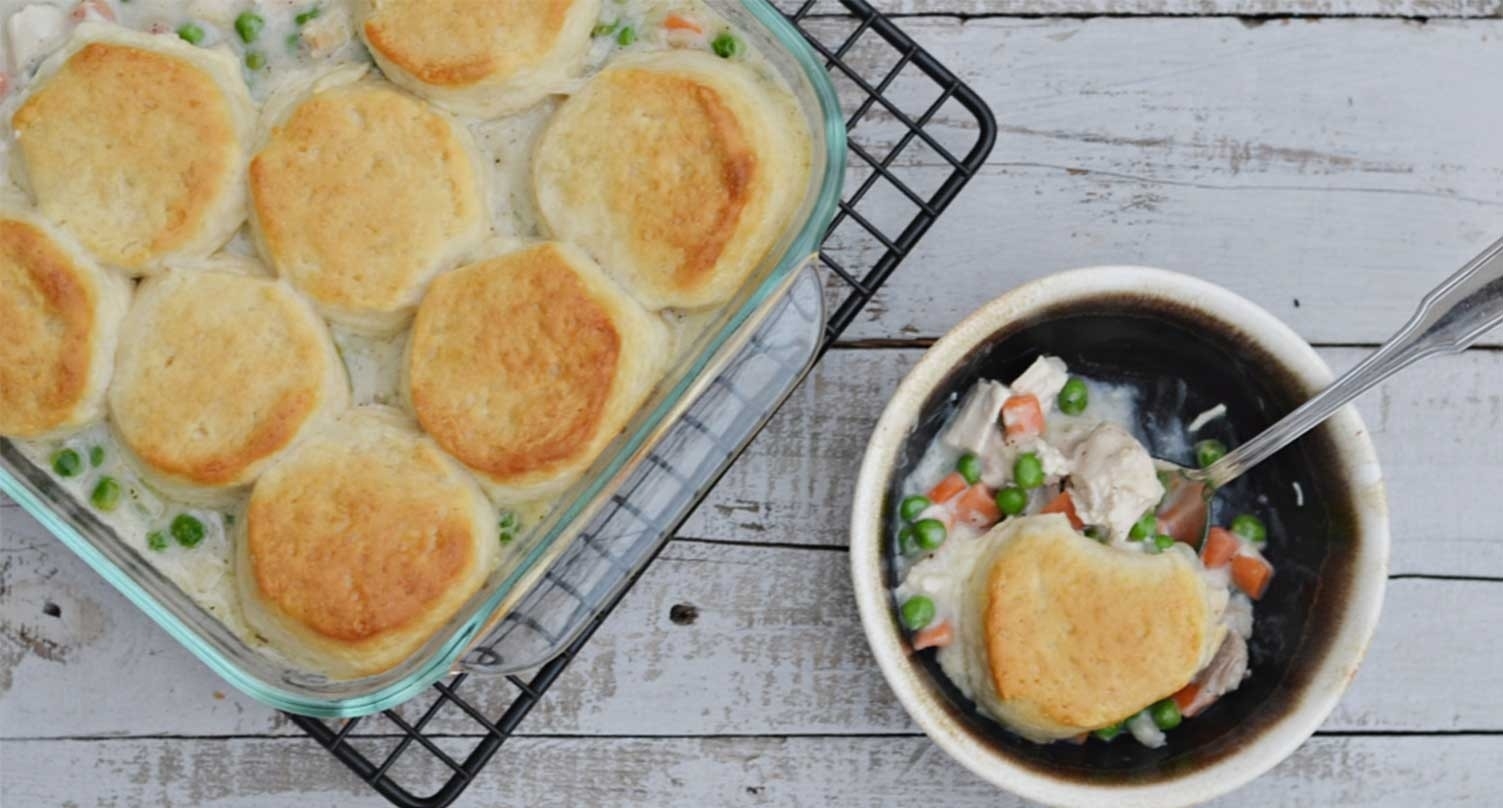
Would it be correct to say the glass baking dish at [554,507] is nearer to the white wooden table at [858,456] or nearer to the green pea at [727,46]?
the green pea at [727,46]

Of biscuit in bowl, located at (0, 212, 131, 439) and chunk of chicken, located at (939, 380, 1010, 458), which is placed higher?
→ chunk of chicken, located at (939, 380, 1010, 458)

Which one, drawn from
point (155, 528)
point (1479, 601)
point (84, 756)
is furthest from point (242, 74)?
point (1479, 601)

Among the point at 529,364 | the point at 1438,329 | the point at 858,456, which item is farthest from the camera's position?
the point at 858,456

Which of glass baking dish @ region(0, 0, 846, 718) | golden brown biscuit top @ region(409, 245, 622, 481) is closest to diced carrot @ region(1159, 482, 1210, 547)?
glass baking dish @ region(0, 0, 846, 718)

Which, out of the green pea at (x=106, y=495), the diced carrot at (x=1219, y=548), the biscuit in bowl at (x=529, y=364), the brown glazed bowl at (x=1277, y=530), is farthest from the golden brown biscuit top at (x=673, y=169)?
the diced carrot at (x=1219, y=548)

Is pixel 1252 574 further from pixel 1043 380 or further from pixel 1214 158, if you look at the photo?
pixel 1214 158

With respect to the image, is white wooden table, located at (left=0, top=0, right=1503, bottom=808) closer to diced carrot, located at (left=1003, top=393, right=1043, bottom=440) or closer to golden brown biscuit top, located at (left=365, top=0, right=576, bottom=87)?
diced carrot, located at (left=1003, top=393, right=1043, bottom=440)

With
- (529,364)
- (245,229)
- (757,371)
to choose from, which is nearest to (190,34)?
(245,229)
